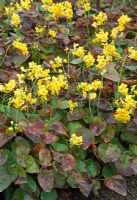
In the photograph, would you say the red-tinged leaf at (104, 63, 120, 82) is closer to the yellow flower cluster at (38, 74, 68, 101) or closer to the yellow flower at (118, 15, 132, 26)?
the yellow flower cluster at (38, 74, 68, 101)

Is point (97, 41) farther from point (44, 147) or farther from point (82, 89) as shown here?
point (44, 147)

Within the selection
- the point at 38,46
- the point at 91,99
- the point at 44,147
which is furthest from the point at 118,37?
the point at 44,147

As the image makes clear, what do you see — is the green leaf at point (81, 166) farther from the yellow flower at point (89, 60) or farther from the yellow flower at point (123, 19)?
the yellow flower at point (123, 19)

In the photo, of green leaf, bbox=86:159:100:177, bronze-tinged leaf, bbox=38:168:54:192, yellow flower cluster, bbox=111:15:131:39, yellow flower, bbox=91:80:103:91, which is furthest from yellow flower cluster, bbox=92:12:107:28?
bronze-tinged leaf, bbox=38:168:54:192

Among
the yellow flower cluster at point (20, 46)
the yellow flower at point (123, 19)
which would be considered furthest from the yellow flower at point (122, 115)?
the yellow flower at point (123, 19)

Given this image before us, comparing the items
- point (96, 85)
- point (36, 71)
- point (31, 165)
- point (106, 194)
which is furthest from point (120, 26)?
point (31, 165)

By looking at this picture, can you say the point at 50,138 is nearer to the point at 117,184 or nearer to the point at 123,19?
the point at 117,184
